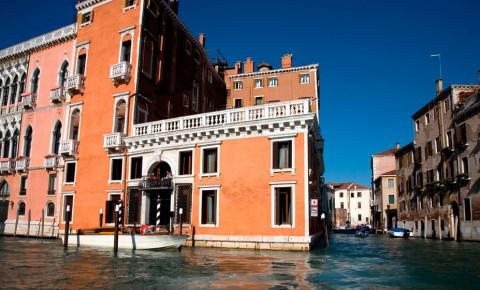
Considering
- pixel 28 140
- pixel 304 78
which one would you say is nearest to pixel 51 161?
pixel 28 140

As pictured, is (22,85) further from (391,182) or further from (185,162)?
(391,182)

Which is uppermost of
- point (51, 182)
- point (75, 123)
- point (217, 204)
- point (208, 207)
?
point (75, 123)

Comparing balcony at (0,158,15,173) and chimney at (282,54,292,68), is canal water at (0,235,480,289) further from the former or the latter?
chimney at (282,54,292,68)

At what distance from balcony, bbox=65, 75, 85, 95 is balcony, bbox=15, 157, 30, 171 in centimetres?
614

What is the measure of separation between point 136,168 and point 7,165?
12.3 metres

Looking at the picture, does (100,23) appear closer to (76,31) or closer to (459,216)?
(76,31)

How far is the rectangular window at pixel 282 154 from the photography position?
18359 mm

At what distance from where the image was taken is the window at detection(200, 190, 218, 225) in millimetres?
19641

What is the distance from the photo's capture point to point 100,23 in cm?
2612

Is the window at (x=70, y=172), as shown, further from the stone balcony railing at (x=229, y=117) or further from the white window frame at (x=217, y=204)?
the white window frame at (x=217, y=204)

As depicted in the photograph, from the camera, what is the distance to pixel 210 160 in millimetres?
20281

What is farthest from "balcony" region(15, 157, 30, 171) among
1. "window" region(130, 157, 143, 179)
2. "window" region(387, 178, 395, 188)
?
"window" region(387, 178, 395, 188)

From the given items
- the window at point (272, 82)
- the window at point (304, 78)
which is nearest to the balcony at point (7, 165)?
the window at point (272, 82)

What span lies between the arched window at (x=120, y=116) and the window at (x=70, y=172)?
3.63 meters
